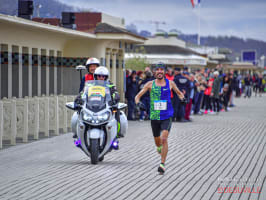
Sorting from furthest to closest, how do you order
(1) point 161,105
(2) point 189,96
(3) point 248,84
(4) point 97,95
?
(3) point 248,84
(2) point 189,96
(4) point 97,95
(1) point 161,105

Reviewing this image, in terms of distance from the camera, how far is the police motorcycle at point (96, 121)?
35.9ft

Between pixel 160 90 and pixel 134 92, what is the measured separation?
43.6 feet

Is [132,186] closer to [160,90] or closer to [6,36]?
[160,90]

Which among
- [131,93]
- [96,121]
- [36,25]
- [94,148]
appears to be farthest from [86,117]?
[131,93]

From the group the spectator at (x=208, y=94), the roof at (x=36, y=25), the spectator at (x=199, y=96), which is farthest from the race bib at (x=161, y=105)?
the spectator at (x=208, y=94)

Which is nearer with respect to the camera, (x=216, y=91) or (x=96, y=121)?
(x=96, y=121)

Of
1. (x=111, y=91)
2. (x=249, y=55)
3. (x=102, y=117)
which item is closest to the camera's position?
(x=102, y=117)

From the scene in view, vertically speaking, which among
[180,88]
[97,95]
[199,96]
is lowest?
[199,96]

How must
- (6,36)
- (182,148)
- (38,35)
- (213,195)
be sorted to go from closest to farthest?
(213,195) → (182,148) → (6,36) → (38,35)

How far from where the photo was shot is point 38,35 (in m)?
20.5

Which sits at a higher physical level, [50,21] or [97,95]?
[50,21]

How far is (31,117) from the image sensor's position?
1566 centimetres

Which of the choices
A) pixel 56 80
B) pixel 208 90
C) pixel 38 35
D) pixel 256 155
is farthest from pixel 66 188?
pixel 208 90

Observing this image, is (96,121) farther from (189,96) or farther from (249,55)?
(249,55)
